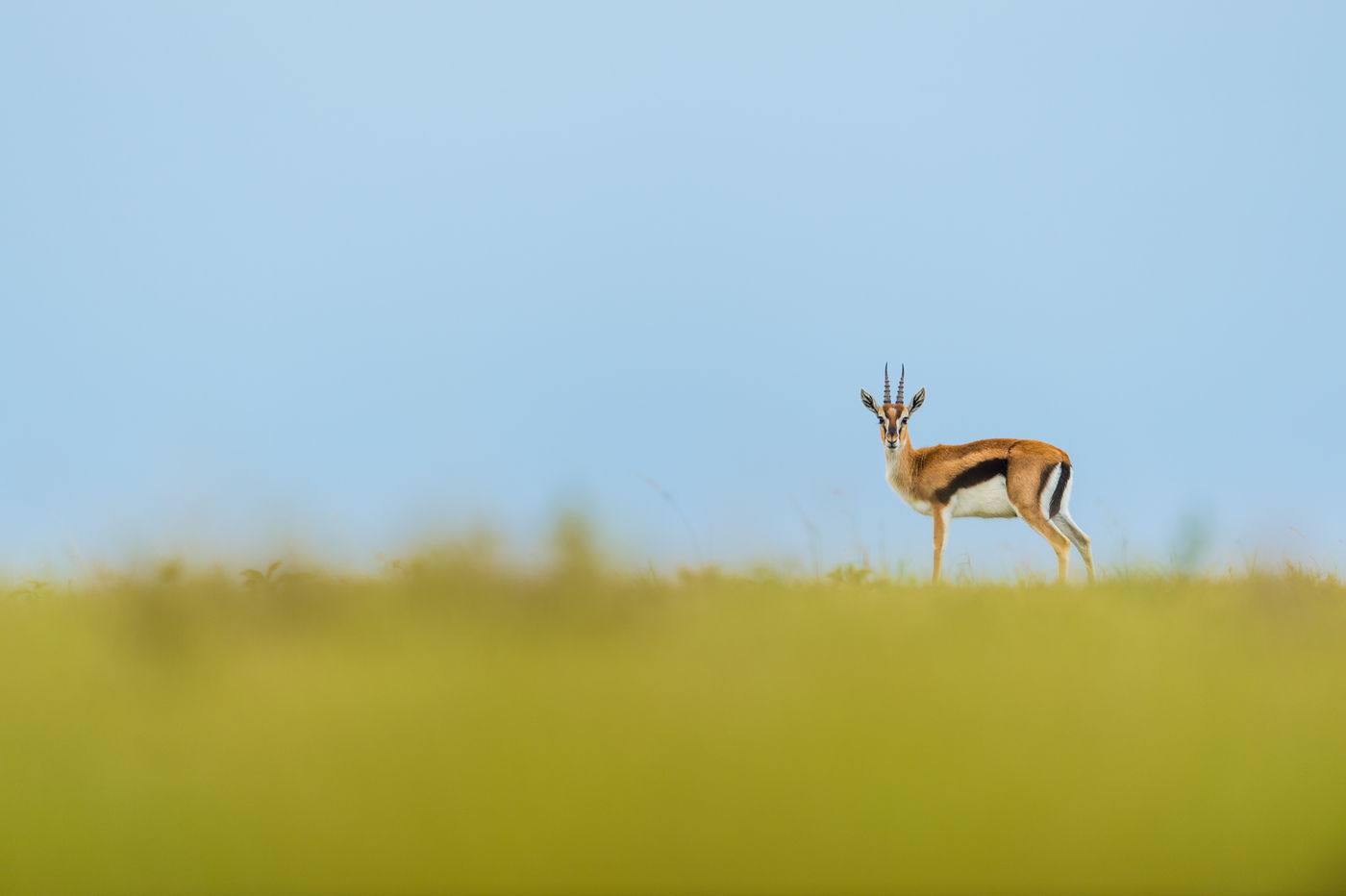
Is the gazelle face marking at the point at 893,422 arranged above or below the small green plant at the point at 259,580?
above

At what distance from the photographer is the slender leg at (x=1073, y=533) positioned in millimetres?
7660

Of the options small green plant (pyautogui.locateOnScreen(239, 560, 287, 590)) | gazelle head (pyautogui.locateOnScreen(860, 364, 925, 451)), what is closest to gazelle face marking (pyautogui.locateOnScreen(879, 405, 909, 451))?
gazelle head (pyautogui.locateOnScreen(860, 364, 925, 451))

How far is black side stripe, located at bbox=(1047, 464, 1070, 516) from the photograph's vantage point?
7.85 m

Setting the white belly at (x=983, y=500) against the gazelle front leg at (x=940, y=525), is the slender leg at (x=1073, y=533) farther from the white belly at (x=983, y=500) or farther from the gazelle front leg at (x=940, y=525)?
the gazelle front leg at (x=940, y=525)

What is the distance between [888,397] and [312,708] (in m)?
5.79

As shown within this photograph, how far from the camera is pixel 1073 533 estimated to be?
774 centimetres

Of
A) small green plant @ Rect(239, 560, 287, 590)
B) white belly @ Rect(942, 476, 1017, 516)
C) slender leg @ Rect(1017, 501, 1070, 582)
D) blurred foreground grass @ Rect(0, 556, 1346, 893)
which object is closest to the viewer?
blurred foreground grass @ Rect(0, 556, 1346, 893)

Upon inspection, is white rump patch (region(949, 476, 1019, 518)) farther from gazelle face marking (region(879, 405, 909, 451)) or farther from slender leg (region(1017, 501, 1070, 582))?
gazelle face marking (region(879, 405, 909, 451))

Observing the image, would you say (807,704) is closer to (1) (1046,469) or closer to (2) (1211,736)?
(2) (1211,736)

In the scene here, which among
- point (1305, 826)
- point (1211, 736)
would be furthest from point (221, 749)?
point (1305, 826)

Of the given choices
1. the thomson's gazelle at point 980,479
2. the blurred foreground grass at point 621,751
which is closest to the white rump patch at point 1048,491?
the thomson's gazelle at point 980,479

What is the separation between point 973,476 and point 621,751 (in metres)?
6.23

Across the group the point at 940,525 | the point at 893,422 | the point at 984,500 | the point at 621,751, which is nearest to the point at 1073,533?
the point at 984,500

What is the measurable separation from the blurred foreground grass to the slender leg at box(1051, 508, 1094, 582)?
173 inches
